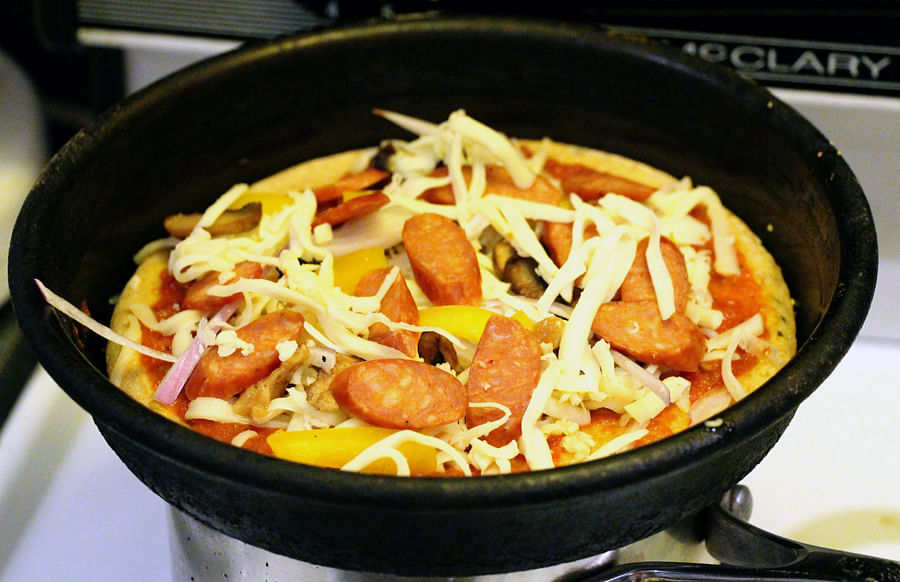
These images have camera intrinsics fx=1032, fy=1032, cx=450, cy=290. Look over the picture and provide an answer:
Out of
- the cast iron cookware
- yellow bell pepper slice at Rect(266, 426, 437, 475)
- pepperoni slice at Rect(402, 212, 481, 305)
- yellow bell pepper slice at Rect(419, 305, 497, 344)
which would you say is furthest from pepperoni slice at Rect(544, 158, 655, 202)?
yellow bell pepper slice at Rect(266, 426, 437, 475)

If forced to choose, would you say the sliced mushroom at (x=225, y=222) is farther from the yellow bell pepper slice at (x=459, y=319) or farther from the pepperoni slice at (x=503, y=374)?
the pepperoni slice at (x=503, y=374)

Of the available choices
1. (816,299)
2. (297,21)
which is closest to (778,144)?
(816,299)

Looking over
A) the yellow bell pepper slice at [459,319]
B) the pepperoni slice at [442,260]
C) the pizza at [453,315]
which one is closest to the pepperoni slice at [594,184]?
the pizza at [453,315]

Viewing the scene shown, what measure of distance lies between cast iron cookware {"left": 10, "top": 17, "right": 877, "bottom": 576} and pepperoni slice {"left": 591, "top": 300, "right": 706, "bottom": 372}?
5.5 inches

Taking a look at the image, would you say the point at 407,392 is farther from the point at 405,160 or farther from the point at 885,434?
the point at 885,434

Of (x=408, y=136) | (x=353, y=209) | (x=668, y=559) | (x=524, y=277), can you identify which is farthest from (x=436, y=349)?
(x=408, y=136)

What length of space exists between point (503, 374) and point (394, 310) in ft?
0.54

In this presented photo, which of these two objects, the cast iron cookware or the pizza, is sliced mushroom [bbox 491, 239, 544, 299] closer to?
the pizza

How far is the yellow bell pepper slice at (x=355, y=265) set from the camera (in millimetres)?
1310

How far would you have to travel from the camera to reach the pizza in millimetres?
1091

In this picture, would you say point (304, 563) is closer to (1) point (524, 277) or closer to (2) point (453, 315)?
(2) point (453, 315)

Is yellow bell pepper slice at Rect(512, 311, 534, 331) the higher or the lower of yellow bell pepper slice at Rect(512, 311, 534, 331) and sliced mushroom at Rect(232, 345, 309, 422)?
the higher

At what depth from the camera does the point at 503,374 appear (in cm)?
112

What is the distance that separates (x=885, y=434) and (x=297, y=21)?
46.6 inches
